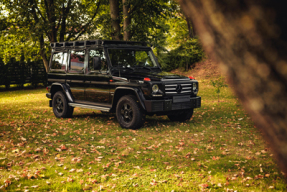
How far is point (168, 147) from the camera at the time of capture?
6.18 meters

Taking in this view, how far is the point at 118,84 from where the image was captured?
7.84m

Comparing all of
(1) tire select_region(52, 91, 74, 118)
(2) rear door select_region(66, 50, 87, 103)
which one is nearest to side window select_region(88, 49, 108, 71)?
(2) rear door select_region(66, 50, 87, 103)

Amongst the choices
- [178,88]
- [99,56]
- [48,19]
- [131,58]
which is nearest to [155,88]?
[178,88]

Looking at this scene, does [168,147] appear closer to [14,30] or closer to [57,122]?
[57,122]

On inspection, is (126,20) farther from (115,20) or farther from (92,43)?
(92,43)

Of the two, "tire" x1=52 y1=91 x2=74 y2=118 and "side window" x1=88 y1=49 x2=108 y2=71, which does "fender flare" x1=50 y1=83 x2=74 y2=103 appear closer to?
"tire" x1=52 y1=91 x2=74 y2=118

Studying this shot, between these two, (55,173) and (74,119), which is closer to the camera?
(55,173)

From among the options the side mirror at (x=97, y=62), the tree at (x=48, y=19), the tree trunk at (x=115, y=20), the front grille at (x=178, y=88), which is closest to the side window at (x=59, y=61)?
the side mirror at (x=97, y=62)

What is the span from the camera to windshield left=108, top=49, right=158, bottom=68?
27.4 feet

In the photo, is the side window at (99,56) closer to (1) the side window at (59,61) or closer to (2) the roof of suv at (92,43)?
(2) the roof of suv at (92,43)

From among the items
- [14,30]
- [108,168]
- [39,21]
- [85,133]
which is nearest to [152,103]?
[85,133]

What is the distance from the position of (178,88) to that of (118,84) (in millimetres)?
1572

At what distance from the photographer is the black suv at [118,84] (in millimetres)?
7465

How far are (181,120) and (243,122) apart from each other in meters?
1.82
